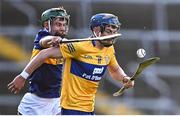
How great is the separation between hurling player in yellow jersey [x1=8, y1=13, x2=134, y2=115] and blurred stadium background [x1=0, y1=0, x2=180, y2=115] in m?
5.38

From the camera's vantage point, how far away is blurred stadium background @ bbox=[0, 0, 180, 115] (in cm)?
1151

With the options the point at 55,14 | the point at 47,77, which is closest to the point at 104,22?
the point at 55,14

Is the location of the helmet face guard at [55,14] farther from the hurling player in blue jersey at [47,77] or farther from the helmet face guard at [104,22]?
the helmet face guard at [104,22]

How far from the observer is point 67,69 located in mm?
5809

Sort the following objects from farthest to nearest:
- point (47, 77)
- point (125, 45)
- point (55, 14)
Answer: point (125, 45), point (47, 77), point (55, 14)

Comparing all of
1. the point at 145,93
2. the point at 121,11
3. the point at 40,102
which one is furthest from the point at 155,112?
the point at 40,102

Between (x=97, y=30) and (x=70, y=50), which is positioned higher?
(x=97, y=30)

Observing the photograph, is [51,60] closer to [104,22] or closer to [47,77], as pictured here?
[47,77]

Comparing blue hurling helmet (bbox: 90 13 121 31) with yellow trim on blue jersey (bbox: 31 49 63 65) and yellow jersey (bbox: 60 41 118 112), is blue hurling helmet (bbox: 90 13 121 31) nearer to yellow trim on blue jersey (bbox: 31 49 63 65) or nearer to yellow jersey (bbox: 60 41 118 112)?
yellow jersey (bbox: 60 41 118 112)

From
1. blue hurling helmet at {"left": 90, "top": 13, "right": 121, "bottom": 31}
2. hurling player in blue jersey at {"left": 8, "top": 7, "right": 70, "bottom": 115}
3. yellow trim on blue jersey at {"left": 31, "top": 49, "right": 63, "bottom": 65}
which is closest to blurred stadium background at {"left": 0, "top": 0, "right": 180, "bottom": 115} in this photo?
hurling player in blue jersey at {"left": 8, "top": 7, "right": 70, "bottom": 115}

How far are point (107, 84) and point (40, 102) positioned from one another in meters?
5.29

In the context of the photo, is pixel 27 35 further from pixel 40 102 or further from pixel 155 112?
pixel 40 102

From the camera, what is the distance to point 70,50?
5.74 metres

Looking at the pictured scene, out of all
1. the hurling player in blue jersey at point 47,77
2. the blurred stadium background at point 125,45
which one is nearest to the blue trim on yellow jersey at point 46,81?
the hurling player in blue jersey at point 47,77
